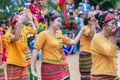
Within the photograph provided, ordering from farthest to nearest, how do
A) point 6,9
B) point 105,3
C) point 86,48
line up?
1. point 105,3
2. point 6,9
3. point 86,48

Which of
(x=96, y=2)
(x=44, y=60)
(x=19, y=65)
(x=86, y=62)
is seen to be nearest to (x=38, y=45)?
(x=44, y=60)

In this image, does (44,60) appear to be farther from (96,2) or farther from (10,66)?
(96,2)

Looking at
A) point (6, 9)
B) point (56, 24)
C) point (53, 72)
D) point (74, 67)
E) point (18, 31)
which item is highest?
Answer: point (6, 9)

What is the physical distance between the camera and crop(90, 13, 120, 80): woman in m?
5.25

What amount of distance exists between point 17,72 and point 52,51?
1.08 meters

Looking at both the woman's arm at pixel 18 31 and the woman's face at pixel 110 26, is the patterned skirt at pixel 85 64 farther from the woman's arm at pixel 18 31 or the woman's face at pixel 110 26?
the woman's face at pixel 110 26

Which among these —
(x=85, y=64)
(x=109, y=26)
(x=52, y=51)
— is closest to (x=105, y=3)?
(x=85, y=64)

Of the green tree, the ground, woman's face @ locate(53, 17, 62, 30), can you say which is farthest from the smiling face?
the green tree

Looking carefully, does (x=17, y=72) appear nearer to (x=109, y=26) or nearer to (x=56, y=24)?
(x=56, y=24)

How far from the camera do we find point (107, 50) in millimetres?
5199

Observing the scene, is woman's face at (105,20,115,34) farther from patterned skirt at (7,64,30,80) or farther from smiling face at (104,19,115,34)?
patterned skirt at (7,64,30,80)

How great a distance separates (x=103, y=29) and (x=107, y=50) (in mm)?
347

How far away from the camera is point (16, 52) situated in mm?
6809

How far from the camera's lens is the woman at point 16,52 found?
21.8ft
